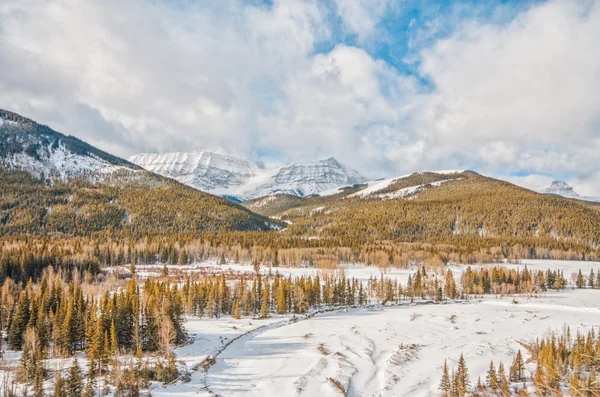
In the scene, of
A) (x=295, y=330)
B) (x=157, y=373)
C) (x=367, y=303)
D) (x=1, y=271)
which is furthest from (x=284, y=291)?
(x=1, y=271)

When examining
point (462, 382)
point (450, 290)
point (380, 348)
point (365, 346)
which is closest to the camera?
point (462, 382)

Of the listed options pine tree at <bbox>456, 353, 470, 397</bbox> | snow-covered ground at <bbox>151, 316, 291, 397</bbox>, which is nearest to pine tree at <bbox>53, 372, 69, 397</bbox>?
snow-covered ground at <bbox>151, 316, 291, 397</bbox>

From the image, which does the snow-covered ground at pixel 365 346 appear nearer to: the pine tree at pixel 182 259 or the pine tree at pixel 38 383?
the pine tree at pixel 38 383

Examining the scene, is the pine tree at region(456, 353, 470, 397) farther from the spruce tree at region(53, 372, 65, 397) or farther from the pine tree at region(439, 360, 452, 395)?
the spruce tree at region(53, 372, 65, 397)

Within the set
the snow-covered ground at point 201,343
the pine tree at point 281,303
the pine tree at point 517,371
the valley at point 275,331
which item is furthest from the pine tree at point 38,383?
the pine tree at point 517,371

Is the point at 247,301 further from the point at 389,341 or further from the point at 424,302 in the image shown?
the point at 424,302

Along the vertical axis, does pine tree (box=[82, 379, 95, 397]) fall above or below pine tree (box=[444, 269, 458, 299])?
below

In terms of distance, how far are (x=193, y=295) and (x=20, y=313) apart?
33.5 metres

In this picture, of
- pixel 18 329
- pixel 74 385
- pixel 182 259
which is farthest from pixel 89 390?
pixel 182 259

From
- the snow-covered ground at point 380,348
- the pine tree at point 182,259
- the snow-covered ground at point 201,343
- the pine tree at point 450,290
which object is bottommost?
the snow-covered ground at point 201,343

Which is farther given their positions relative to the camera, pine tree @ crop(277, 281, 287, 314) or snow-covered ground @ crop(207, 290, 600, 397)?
pine tree @ crop(277, 281, 287, 314)

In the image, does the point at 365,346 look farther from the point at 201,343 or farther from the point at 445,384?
the point at 201,343

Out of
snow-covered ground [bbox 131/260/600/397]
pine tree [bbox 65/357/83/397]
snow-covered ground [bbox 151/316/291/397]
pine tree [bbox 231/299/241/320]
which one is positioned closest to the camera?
pine tree [bbox 65/357/83/397]

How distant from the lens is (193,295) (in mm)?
82562
